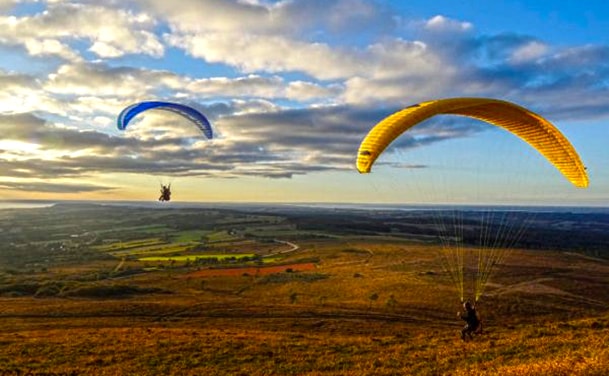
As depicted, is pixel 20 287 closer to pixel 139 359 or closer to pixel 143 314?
pixel 143 314

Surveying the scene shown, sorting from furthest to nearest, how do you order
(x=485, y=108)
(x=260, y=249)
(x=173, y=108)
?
(x=260, y=249), (x=173, y=108), (x=485, y=108)

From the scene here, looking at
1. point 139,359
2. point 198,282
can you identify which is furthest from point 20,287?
point 139,359

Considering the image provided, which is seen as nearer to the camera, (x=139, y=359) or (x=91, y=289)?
(x=139, y=359)

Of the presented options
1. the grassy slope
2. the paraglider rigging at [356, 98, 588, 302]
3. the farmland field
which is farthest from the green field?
the paraglider rigging at [356, 98, 588, 302]

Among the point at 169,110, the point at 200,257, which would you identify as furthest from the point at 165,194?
the point at 200,257

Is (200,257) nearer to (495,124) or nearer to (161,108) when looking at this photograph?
(161,108)

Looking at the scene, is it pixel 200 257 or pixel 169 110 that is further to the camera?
pixel 200 257

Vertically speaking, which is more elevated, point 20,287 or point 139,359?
point 139,359
